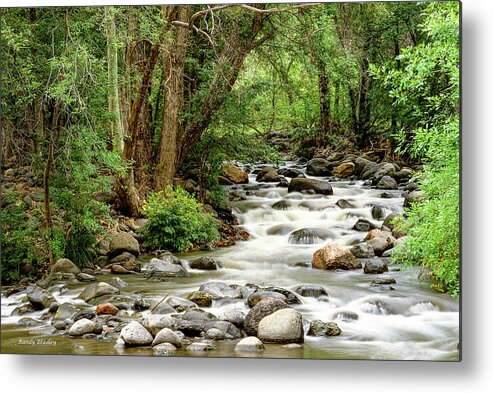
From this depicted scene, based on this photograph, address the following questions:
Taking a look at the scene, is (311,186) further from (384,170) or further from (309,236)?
(384,170)

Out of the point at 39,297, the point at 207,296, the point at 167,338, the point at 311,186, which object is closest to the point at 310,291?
the point at 207,296

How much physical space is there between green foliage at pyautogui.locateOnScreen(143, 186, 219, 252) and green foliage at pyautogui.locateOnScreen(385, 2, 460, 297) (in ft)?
4.83

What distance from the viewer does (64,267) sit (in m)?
5.62

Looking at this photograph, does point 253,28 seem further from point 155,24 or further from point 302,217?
point 302,217

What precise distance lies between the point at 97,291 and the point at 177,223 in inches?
30.7

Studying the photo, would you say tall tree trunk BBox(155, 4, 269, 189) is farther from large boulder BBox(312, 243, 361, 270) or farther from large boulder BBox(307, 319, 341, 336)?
large boulder BBox(307, 319, 341, 336)

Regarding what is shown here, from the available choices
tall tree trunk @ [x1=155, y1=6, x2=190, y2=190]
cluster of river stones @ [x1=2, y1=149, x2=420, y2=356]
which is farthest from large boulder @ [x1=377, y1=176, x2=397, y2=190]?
tall tree trunk @ [x1=155, y1=6, x2=190, y2=190]

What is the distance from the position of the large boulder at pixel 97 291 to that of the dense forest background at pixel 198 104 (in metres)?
0.26

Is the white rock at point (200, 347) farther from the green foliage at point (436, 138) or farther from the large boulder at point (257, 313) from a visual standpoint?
the green foliage at point (436, 138)

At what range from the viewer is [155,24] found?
561 cm

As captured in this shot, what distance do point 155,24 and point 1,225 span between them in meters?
1.86

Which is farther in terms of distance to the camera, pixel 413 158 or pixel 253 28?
pixel 253 28

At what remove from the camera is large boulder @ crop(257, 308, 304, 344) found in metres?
5.13

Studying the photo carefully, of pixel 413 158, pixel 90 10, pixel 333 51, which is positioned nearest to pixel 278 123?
pixel 333 51
